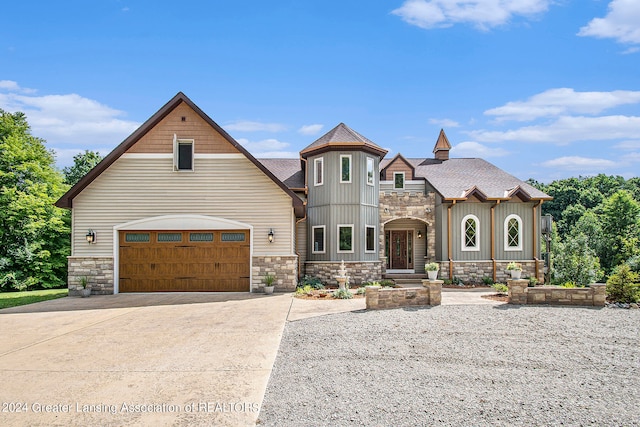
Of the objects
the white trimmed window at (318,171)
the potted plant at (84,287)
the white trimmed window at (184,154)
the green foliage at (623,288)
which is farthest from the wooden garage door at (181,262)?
the green foliage at (623,288)

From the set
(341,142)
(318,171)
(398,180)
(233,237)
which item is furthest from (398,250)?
(233,237)

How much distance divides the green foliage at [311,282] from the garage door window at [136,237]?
578cm

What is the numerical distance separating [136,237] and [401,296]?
9239 millimetres

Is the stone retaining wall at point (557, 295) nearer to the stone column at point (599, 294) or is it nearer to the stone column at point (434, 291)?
the stone column at point (599, 294)

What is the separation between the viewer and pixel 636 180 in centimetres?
5862

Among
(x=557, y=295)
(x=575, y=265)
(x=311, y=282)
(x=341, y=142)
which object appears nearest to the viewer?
(x=557, y=295)

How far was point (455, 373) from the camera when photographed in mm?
5402

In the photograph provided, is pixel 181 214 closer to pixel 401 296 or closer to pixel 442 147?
pixel 401 296

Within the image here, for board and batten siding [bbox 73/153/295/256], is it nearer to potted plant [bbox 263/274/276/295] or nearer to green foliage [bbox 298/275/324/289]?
potted plant [bbox 263/274/276/295]

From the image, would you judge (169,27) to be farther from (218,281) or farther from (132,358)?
(132,358)

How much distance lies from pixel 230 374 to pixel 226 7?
1089 cm

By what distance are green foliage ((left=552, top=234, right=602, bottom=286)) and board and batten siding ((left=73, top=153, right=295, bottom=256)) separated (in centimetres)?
1156

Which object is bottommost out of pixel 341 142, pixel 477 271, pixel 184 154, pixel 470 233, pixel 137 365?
pixel 137 365

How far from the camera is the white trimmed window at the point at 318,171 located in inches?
669
